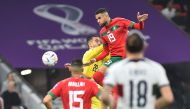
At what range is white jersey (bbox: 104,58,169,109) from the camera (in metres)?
10.5

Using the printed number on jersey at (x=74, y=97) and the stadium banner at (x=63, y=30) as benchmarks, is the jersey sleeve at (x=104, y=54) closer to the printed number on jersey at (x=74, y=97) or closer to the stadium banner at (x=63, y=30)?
the printed number on jersey at (x=74, y=97)

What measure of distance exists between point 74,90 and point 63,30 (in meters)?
9.57

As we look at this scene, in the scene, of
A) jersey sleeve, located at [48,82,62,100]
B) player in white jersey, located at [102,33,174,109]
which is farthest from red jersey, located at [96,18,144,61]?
player in white jersey, located at [102,33,174,109]

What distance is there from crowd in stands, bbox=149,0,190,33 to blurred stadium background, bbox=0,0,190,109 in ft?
1.34

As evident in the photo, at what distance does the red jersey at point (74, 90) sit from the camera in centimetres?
1388

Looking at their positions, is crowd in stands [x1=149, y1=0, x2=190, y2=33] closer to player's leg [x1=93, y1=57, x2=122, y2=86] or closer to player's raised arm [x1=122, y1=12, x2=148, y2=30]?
player's leg [x1=93, y1=57, x2=122, y2=86]

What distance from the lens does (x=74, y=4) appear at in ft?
77.4

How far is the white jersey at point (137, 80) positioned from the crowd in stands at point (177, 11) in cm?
1416

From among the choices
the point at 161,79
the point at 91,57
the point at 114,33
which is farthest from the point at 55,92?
the point at 161,79

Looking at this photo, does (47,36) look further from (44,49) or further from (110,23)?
(110,23)

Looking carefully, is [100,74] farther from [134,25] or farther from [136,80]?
[136,80]

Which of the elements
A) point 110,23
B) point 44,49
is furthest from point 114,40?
point 44,49

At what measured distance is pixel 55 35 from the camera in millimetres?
23172

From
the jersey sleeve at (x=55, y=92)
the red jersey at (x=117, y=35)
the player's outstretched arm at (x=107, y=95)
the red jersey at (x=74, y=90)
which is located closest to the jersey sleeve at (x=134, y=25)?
the red jersey at (x=117, y=35)
